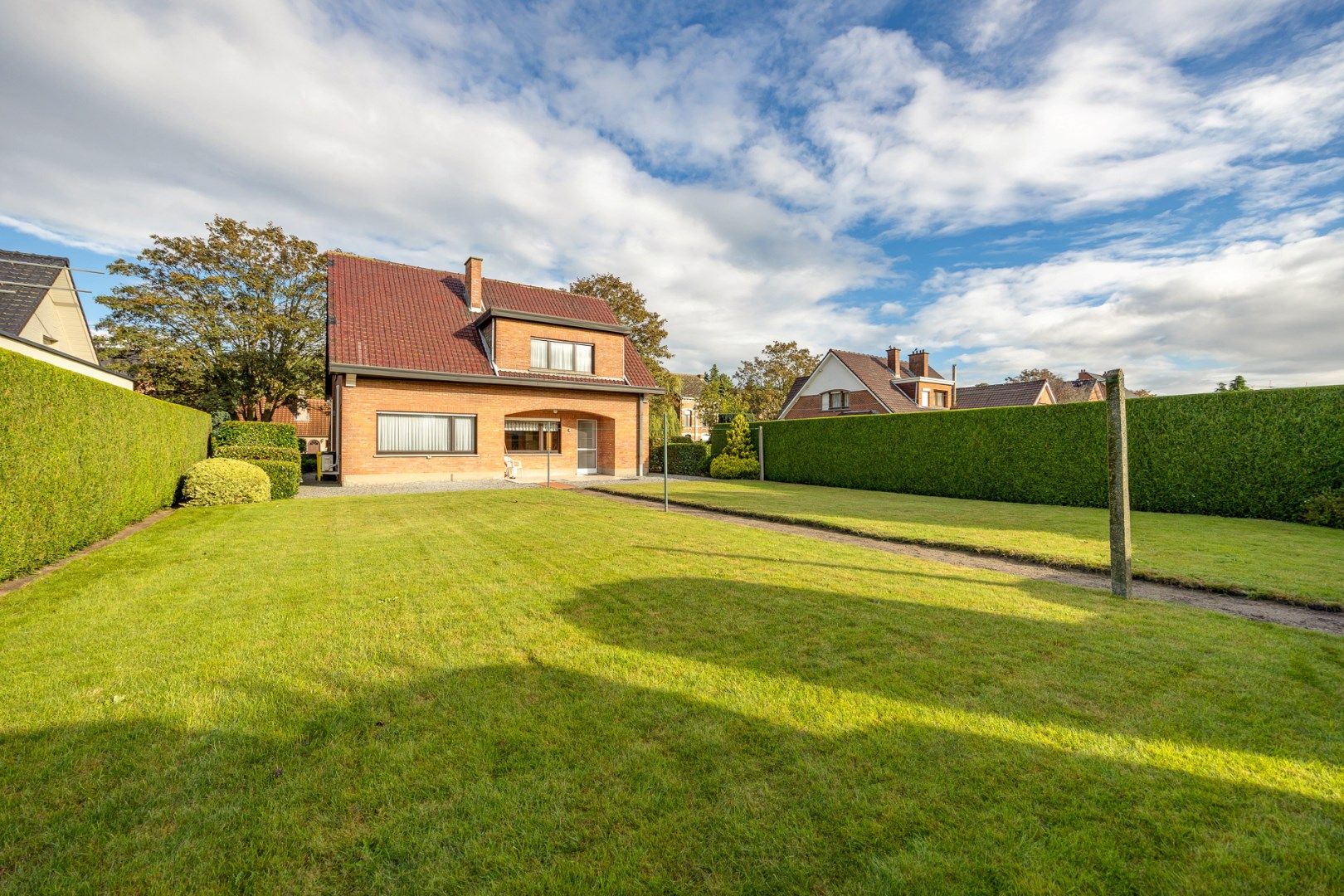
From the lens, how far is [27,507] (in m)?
5.62

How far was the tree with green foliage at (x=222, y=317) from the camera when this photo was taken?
77.9 feet

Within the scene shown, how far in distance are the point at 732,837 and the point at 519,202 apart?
18468mm

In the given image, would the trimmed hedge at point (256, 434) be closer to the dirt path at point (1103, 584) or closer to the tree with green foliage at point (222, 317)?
the tree with green foliage at point (222, 317)

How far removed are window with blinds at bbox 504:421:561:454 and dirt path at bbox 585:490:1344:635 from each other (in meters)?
13.3

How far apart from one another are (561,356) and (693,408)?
3748 cm

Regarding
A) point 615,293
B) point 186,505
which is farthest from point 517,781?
point 615,293

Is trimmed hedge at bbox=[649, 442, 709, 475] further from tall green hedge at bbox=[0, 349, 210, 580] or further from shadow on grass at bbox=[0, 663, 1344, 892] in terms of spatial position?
shadow on grass at bbox=[0, 663, 1344, 892]

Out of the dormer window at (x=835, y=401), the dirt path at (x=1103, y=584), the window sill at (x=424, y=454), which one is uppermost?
the dormer window at (x=835, y=401)

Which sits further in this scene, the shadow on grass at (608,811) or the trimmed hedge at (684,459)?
the trimmed hedge at (684,459)

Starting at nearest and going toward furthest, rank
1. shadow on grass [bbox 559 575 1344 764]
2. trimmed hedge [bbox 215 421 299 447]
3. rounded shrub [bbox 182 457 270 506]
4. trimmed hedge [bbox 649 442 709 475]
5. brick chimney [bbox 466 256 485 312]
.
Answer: shadow on grass [bbox 559 575 1344 764]
rounded shrub [bbox 182 457 270 506]
trimmed hedge [bbox 215 421 299 447]
brick chimney [bbox 466 256 485 312]
trimmed hedge [bbox 649 442 709 475]

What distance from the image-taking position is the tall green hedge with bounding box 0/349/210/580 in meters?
5.41

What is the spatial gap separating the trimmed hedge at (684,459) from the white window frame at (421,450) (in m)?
8.43

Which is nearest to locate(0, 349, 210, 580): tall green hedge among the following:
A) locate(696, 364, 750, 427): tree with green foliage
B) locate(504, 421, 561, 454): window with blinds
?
locate(504, 421, 561, 454): window with blinds

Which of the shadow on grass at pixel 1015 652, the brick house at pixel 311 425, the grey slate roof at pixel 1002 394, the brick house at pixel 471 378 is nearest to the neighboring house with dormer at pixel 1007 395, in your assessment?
the grey slate roof at pixel 1002 394
